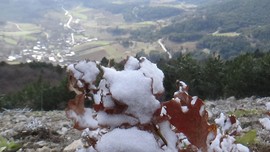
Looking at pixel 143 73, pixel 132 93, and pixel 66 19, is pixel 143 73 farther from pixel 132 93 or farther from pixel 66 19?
pixel 66 19

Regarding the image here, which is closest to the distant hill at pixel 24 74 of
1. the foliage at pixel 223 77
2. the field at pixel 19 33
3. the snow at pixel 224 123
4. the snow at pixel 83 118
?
the foliage at pixel 223 77

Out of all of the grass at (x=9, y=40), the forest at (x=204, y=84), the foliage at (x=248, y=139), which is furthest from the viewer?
the grass at (x=9, y=40)

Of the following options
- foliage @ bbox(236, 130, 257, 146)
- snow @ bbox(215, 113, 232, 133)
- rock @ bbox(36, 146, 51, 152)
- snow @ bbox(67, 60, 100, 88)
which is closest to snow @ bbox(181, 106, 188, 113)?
snow @ bbox(67, 60, 100, 88)

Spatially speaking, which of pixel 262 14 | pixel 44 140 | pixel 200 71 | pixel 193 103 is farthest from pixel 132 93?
pixel 262 14

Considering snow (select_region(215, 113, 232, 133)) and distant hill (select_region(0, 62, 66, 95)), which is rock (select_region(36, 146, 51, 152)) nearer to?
snow (select_region(215, 113, 232, 133))

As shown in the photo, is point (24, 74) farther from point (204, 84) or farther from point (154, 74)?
point (154, 74)

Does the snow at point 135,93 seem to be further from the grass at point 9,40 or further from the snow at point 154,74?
the grass at point 9,40

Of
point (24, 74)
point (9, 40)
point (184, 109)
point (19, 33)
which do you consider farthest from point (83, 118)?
point (19, 33)
